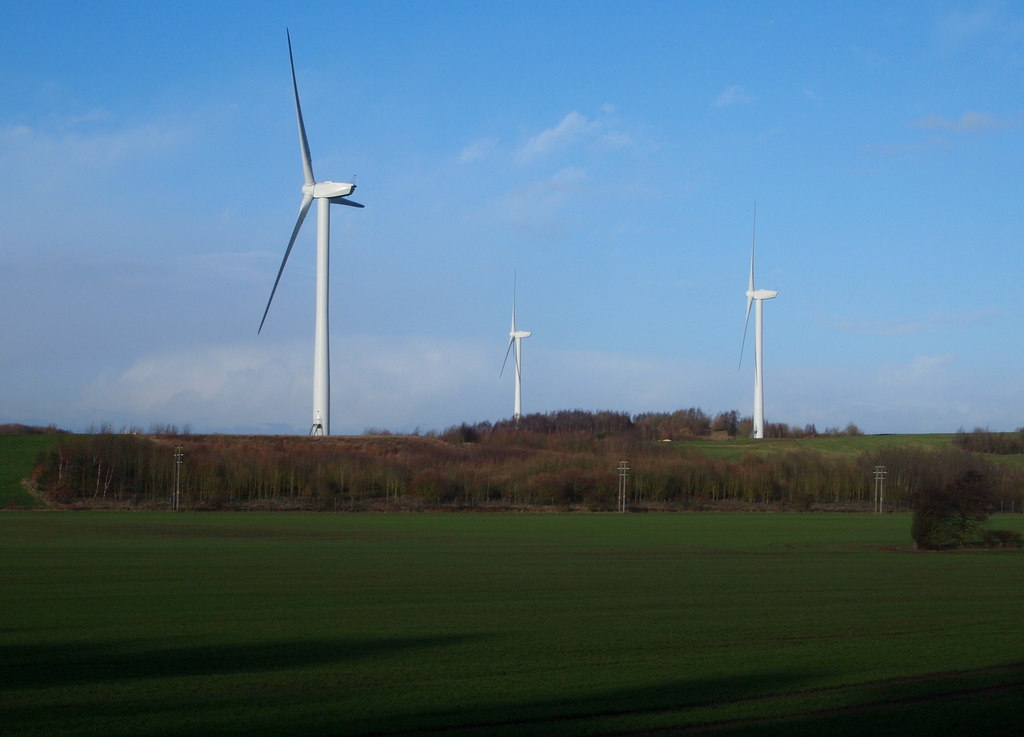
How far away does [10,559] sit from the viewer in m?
38.5

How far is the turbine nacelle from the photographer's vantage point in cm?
8059

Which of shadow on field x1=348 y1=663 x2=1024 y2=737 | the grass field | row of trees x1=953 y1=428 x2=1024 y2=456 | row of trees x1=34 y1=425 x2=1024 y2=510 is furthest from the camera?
row of trees x1=953 y1=428 x2=1024 y2=456

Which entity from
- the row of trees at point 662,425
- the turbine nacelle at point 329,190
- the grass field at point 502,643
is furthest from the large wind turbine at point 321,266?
the row of trees at point 662,425

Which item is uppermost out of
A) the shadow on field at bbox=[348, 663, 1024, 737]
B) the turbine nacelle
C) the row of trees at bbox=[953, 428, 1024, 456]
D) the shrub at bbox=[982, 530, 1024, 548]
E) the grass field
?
the turbine nacelle

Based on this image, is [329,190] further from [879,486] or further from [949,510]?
[879,486]

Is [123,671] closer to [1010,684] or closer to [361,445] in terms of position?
[1010,684]

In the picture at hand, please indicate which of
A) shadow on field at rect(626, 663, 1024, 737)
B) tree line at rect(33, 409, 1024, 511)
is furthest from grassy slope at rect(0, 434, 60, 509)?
shadow on field at rect(626, 663, 1024, 737)

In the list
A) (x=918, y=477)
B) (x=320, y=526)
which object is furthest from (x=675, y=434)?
(x=320, y=526)

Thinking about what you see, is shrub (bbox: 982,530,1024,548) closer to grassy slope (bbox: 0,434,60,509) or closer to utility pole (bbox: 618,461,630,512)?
utility pole (bbox: 618,461,630,512)

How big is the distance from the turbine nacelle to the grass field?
134 ft

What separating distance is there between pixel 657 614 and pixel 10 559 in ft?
77.3

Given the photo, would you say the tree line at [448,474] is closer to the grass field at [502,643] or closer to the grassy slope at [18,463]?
the grassy slope at [18,463]

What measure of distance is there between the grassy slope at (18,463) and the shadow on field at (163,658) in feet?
243

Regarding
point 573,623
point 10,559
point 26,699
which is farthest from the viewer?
point 10,559
